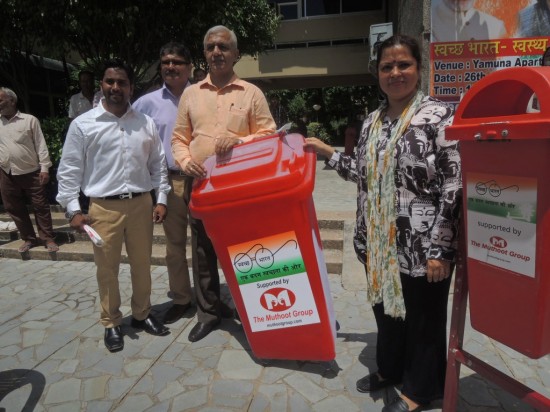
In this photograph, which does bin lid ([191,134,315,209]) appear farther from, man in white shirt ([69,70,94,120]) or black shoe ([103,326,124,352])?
man in white shirt ([69,70,94,120])

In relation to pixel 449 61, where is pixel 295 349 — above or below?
below

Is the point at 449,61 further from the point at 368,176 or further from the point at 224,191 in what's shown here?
the point at 224,191

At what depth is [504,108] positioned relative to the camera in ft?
5.57

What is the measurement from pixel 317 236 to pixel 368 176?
496 mm

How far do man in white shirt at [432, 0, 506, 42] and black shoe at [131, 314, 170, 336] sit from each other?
13.8 feet

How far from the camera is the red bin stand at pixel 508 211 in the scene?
1311 mm

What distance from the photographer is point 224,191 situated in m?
2.10

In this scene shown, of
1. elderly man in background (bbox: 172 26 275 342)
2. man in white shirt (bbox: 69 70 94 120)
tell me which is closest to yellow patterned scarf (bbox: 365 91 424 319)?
elderly man in background (bbox: 172 26 275 342)

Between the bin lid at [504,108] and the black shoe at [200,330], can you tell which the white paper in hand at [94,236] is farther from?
the bin lid at [504,108]

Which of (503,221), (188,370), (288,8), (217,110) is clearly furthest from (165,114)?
(288,8)

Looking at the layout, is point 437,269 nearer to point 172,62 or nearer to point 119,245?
point 119,245

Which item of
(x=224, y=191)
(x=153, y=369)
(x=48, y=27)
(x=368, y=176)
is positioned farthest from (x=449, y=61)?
(x=48, y=27)

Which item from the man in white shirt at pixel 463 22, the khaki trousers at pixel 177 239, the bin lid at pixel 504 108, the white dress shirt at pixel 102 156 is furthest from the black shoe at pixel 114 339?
the man in white shirt at pixel 463 22

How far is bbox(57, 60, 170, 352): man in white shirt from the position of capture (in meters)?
2.61
